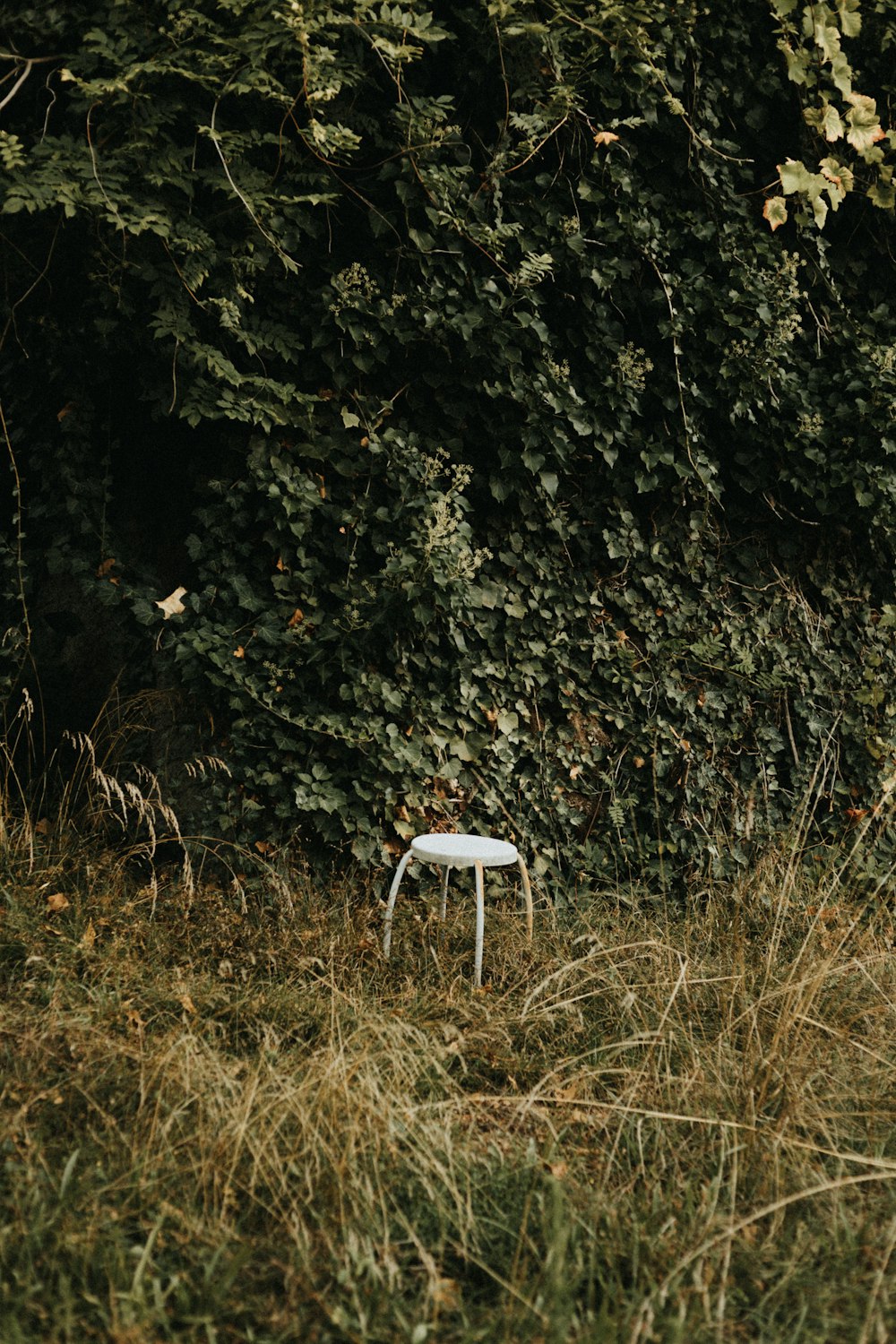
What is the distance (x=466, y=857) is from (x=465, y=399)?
169 centimetres

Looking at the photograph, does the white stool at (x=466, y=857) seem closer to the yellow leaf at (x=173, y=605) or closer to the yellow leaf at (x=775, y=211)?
the yellow leaf at (x=173, y=605)

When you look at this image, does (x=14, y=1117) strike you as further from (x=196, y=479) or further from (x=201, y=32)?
(x=201, y=32)

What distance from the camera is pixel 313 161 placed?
367 cm

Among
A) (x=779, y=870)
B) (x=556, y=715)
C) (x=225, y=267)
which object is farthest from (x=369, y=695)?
(x=779, y=870)

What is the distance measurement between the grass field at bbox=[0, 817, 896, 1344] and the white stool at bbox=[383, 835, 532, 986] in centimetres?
13

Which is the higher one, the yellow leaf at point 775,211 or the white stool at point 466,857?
the yellow leaf at point 775,211

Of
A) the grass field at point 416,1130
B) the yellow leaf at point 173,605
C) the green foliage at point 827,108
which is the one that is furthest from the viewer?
the green foliage at point 827,108

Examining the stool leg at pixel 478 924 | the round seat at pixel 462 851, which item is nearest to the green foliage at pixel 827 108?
the round seat at pixel 462 851

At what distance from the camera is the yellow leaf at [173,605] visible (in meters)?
3.74

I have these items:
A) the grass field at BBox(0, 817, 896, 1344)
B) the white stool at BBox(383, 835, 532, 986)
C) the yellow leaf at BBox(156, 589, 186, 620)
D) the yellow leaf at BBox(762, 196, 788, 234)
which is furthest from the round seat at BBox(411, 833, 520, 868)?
the yellow leaf at BBox(762, 196, 788, 234)

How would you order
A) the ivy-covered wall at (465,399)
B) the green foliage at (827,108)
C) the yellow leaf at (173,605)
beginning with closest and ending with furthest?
the ivy-covered wall at (465,399) → the yellow leaf at (173,605) → the green foliage at (827,108)

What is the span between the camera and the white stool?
3285 millimetres

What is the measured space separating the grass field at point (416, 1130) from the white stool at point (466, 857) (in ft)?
0.41

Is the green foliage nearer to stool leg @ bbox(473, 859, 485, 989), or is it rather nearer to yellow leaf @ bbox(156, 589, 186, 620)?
yellow leaf @ bbox(156, 589, 186, 620)
